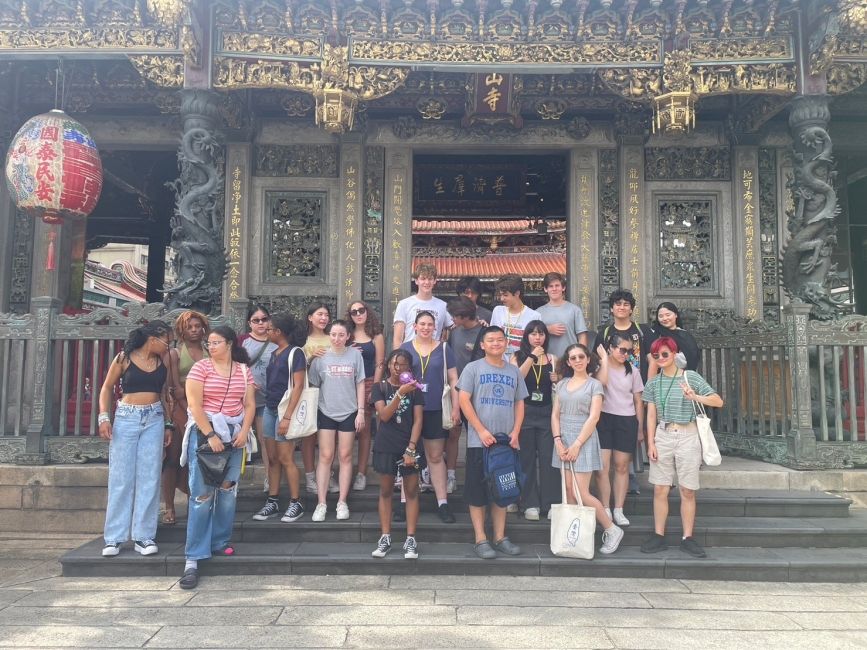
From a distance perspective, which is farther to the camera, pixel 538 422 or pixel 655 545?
pixel 538 422

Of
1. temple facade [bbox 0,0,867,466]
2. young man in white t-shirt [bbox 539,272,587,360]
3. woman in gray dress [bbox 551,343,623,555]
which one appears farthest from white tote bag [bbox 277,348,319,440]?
young man in white t-shirt [bbox 539,272,587,360]

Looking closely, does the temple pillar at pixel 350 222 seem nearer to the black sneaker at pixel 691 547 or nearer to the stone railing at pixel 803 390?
the stone railing at pixel 803 390

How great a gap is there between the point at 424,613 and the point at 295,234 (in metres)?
5.42

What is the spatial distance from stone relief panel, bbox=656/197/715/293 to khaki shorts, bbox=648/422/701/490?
3.71 m

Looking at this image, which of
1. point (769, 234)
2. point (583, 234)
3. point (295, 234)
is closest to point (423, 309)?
point (295, 234)

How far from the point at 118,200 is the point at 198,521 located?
32.5 ft

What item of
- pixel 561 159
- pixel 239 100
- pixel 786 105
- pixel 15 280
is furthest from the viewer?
pixel 561 159

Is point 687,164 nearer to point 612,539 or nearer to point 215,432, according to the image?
point 612,539

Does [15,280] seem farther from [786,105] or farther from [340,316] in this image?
[786,105]

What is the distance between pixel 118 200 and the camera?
12039 mm

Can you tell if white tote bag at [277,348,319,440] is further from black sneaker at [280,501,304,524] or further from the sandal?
the sandal

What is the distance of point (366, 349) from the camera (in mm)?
5324

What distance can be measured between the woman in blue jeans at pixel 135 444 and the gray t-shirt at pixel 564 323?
318cm

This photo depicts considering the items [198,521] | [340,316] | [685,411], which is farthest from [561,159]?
[198,521]
